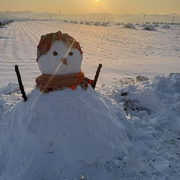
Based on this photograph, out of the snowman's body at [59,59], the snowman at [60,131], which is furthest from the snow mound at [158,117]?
the snowman's body at [59,59]

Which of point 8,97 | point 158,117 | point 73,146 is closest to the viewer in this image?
point 73,146

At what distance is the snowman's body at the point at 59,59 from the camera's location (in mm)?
2150

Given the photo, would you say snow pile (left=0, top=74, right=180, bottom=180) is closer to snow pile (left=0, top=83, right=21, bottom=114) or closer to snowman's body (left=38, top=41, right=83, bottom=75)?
snowman's body (left=38, top=41, right=83, bottom=75)

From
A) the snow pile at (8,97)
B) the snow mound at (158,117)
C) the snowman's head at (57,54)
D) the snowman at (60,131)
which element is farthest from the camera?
the snow pile at (8,97)

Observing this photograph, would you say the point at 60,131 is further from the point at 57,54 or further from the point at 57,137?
the point at 57,54

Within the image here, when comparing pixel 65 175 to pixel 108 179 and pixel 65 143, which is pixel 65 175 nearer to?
pixel 65 143

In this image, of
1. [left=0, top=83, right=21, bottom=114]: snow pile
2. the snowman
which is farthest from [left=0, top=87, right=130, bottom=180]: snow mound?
[left=0, top=83, right=21, bottom=114]: snow pile

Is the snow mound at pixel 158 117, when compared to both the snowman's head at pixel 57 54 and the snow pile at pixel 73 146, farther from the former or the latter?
the snowman's head at pixel 57 54

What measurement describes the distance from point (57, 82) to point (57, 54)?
0.32 metres

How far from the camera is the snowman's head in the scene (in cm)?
215

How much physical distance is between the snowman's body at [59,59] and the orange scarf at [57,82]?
7 centimetres

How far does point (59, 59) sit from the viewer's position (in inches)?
85.0

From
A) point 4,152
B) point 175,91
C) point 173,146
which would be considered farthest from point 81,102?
point 175,91

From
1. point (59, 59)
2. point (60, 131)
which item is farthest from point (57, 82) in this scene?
point (60, 131)
